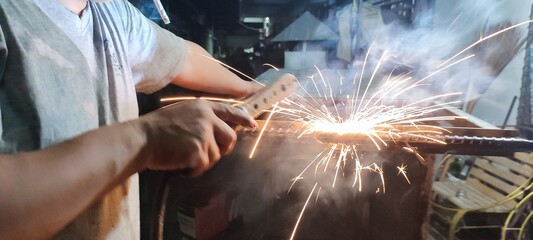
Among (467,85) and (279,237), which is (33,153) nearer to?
(279,237)

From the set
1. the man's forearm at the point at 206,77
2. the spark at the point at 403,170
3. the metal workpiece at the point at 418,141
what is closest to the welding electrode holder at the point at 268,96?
the metal workpiece at the point at 418,141

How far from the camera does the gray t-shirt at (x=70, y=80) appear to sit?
0.77 m

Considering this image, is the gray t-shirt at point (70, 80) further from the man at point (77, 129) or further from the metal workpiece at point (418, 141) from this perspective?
the metal workpiece at point (418, 141)

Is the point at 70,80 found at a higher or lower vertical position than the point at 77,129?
higher

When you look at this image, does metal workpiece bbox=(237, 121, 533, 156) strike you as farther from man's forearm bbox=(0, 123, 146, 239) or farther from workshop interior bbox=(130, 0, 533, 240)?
man's forearm bbox=(0, 123, 146, 239)

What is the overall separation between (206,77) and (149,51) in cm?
31

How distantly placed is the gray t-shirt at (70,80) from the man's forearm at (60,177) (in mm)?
127

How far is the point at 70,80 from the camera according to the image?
0.88m

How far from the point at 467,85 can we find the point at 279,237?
9.92 ft

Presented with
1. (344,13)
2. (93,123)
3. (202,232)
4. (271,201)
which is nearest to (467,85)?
(344,13)

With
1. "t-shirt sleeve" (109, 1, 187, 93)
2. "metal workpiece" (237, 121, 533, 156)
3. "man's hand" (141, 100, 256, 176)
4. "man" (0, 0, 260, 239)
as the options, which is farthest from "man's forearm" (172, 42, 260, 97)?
"man's hand" (141, 100, 256, 176)

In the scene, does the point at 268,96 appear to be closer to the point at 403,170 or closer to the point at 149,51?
the point at 149,51

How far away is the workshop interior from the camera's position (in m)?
1.52

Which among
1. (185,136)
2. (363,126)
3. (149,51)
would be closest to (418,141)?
(363,126)
